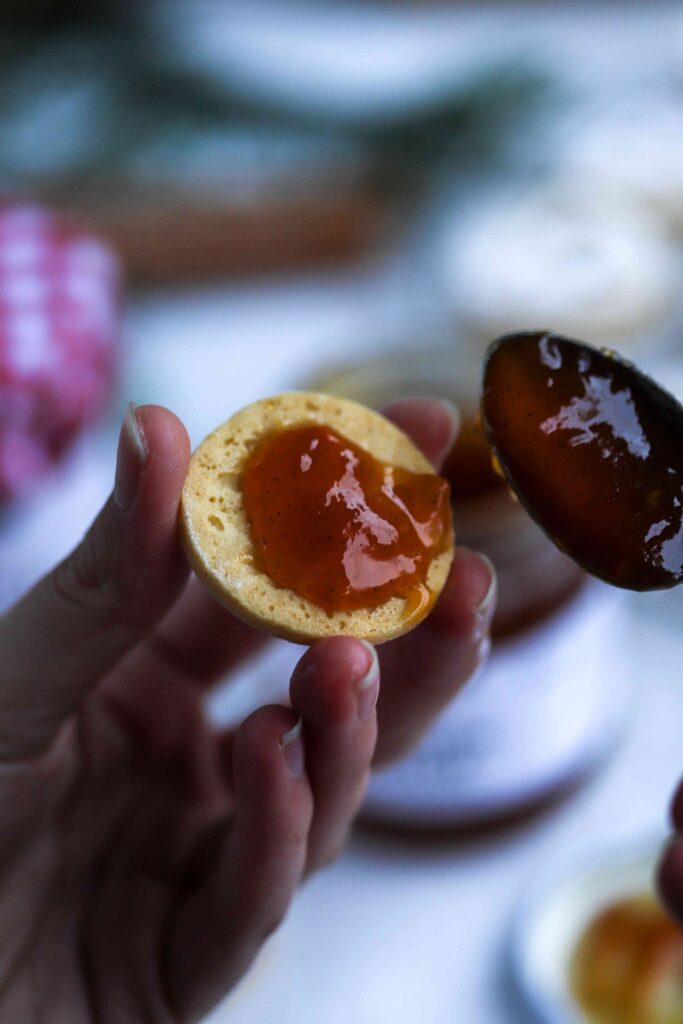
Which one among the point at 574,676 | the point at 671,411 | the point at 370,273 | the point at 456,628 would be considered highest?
the point at 671,411

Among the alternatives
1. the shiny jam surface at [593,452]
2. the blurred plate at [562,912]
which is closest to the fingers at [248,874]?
the shiny jam surface at [593,452]

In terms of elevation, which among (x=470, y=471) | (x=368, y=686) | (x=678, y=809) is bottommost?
(x=678, y=809)

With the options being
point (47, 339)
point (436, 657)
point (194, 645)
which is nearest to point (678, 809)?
point (436, 657)

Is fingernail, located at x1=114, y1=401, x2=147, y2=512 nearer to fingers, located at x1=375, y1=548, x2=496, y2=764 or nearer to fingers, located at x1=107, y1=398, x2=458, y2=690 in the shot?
fingers, located at x1=375, y1=548, x2=496, y2=764

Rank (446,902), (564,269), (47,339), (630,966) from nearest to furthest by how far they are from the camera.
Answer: (630,966) → (446,902) → (47,339) → (564,269)

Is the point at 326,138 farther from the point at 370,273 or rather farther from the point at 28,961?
the point at 28,961

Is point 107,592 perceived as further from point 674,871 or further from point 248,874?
point 674,871

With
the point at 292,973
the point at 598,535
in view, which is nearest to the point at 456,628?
the point at 598,535
